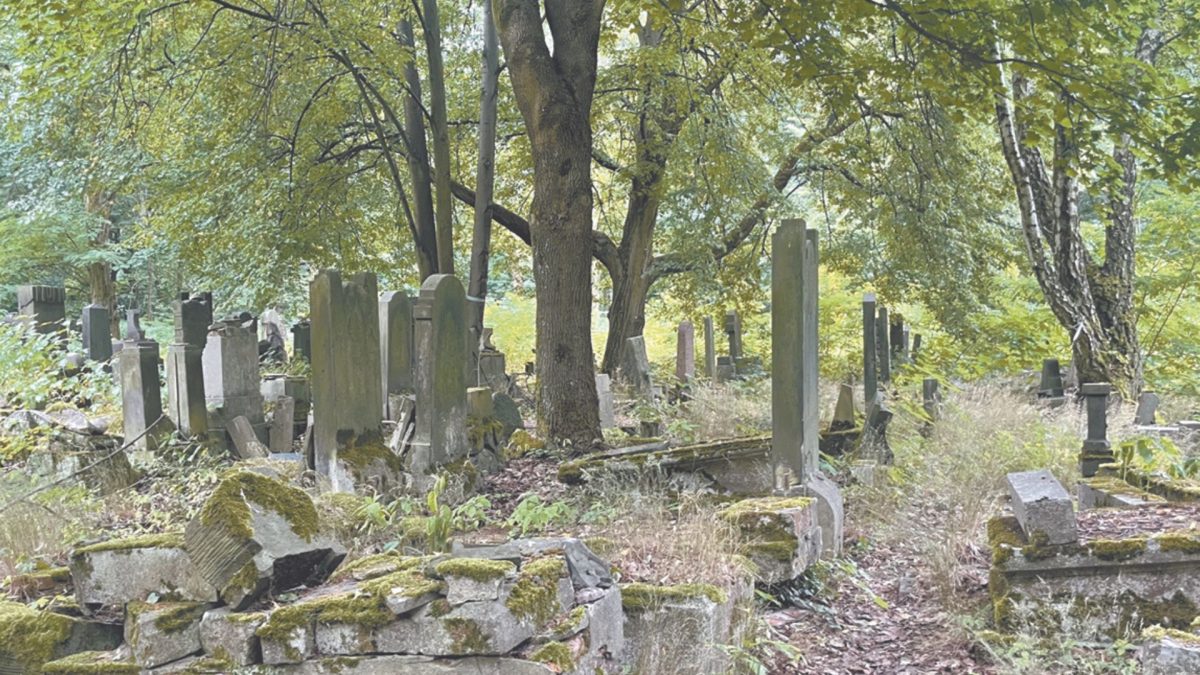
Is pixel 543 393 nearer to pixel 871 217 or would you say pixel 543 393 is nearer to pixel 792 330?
pixel 792 330

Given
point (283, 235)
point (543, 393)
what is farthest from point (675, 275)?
point (543, 393)

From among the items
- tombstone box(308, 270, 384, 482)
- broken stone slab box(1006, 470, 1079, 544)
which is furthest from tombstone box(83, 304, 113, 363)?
broken stone slab box(1006, 470, 1079, 544)

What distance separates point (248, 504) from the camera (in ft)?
13.8

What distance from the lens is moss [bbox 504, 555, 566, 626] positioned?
12.3 ft

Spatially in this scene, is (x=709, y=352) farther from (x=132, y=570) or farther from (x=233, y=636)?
(x=233, y=636)

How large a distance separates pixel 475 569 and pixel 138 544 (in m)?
1.69

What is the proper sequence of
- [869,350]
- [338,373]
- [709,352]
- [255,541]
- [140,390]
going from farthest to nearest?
[709,352] → [869,350] → [140,390] → [338,373] → [255,541]

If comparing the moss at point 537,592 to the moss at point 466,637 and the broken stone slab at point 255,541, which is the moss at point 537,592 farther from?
the broken stone slab at point 255,541

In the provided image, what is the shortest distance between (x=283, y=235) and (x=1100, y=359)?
10970 mm

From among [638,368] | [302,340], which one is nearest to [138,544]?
[638,368]

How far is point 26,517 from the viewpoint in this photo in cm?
550

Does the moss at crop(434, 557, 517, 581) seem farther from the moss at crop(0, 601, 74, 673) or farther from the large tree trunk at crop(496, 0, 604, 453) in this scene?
the large tree trunk at crop(496, 0, 604, 453)

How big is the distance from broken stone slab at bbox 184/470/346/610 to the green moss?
139 millimetres

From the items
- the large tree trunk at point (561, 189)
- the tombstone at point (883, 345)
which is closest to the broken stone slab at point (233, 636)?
the large tree trunk at point (561, 189)
